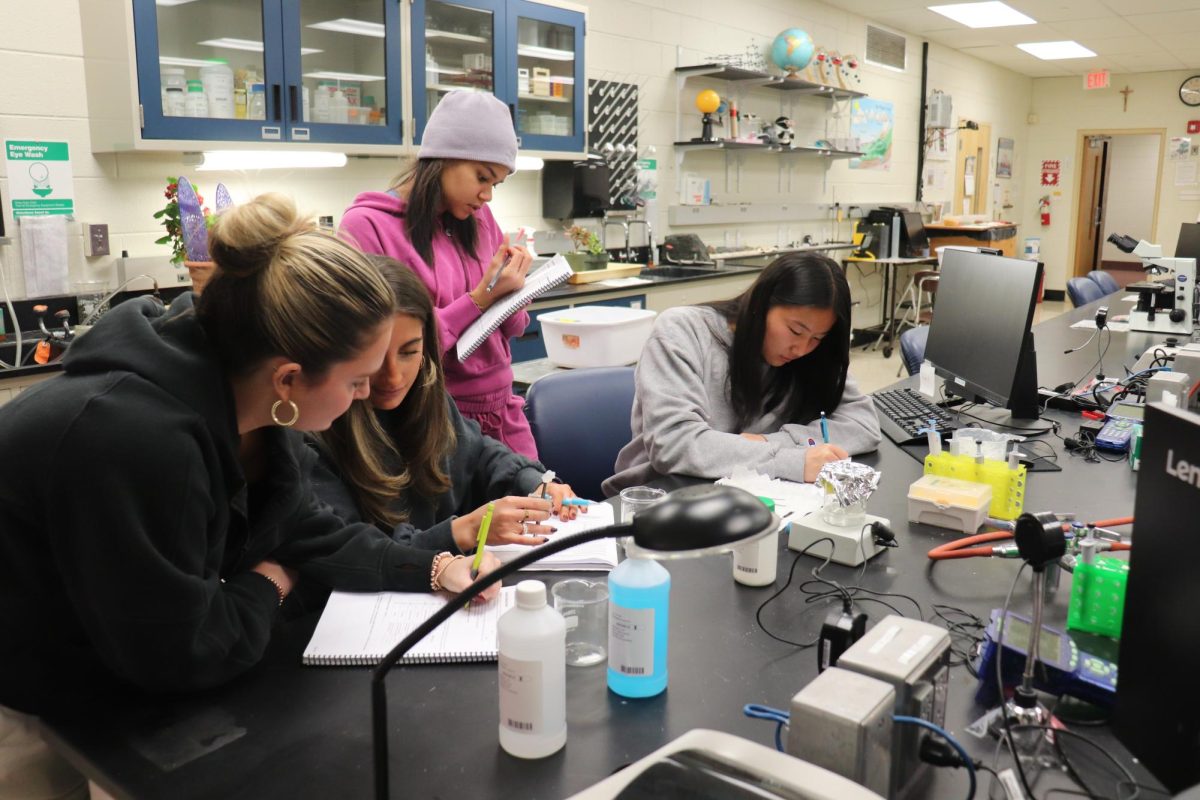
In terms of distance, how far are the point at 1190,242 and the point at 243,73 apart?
477cm

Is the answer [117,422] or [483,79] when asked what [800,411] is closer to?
[117,422]

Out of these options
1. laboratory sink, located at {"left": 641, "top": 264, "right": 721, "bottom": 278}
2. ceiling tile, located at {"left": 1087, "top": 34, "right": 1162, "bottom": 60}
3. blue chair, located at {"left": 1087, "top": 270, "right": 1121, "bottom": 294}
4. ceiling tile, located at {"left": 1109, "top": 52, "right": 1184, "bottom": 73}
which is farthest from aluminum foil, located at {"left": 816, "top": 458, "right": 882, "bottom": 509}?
ceiling tile, located at {"left": 1109, "top": 52, "right": 1184, "bottom": 73}

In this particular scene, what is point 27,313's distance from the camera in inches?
114

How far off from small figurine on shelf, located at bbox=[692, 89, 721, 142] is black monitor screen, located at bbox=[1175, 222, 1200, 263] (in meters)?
2.65

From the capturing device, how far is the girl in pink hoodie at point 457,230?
7.38 ft

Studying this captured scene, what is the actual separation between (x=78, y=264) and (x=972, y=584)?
9.53 ft

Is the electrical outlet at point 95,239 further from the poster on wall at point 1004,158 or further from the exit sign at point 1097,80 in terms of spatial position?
the exit sign at point 1097,80

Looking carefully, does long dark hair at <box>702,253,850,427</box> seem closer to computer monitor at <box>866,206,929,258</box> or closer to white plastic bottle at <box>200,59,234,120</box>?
white plastic bottle at <box>200,59,234,120</box>

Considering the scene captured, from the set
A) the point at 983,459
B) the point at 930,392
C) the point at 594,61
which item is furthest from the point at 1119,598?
the point at 594,61

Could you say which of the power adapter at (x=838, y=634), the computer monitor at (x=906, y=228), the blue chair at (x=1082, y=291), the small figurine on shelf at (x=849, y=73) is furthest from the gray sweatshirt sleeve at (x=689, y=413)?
the computer monitor at (x=906, y=228)

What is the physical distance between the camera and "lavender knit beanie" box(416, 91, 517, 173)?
226 centimetres

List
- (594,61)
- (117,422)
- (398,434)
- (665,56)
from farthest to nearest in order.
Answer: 1. (665,56)
2. (594,61)
3. (398,434)
4. (117,422)

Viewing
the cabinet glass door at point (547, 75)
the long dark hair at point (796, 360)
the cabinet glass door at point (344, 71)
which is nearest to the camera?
the long dark hair at point (796, 360)

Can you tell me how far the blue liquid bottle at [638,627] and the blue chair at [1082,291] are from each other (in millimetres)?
4817
